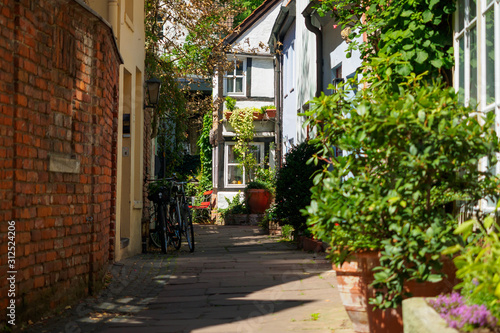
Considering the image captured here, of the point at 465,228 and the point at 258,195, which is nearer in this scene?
the point at 465,228

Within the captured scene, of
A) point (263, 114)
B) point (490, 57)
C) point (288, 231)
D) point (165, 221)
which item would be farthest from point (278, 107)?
point (490, 57)

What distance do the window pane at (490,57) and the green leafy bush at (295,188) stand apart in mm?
7258

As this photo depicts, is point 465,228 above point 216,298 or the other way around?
above

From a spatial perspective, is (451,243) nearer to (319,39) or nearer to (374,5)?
(374,5)

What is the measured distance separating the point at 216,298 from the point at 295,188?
6116 mm

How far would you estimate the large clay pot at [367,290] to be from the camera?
13.5 ft

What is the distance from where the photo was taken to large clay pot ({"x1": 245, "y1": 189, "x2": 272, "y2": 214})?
21734 millimetres

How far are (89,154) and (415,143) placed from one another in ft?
12.8

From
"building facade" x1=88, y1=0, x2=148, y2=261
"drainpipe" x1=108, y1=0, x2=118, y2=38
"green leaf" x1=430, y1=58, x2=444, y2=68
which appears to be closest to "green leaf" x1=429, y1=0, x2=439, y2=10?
"green leaf" x1=430, y1=58, x2=444, y2=68

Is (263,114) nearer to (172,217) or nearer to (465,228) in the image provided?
(172,217)

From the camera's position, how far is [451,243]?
3.69 metres

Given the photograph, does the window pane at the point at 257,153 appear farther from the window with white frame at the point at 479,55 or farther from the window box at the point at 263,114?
the window with white frame at the point at 479,55

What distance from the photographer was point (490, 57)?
5070mm

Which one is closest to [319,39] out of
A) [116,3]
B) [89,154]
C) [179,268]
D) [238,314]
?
[116,3]
